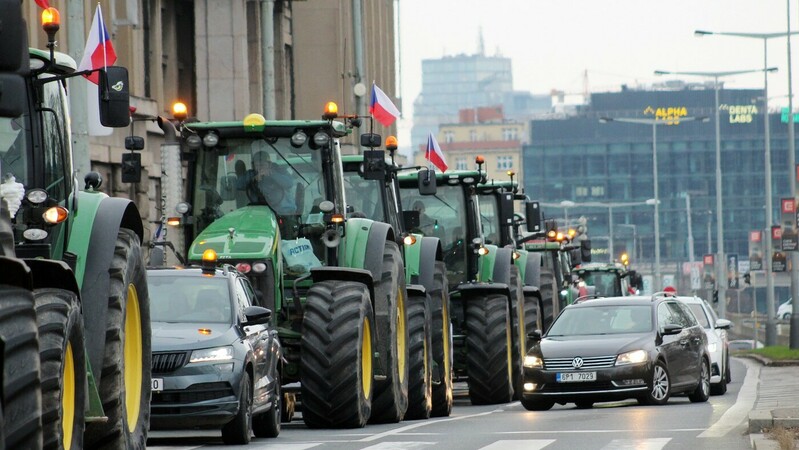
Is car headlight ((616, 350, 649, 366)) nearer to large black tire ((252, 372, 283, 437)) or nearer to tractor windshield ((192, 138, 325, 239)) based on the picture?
tractor windshield ((192, 138, 325, 239))

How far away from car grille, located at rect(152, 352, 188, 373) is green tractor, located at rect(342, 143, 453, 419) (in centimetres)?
524

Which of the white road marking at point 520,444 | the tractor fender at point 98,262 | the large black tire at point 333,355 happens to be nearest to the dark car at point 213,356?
the large black tire at point 333,355

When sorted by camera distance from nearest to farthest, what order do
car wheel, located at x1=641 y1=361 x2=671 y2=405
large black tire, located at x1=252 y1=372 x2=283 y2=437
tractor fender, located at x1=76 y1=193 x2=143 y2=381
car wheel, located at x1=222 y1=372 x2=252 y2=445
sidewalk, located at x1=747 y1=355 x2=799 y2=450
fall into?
tractor fender, located at x1=76 y1=193 x2=143 y2=381
sidewalk, located at x1=747 y1=355 x2=799 y2=450
car wheel, located at x1=222 y1=372 x2=252 y2=445
large black tire, located at x1=252 y1=372 x2=283 y2=437
car wheel, located at x1=641 y1=361 x2=671 y2=405

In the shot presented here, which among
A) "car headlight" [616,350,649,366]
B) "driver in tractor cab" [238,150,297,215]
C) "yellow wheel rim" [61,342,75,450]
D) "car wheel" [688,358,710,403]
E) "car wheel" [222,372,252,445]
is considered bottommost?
"car wheel" [688,358,710,403]

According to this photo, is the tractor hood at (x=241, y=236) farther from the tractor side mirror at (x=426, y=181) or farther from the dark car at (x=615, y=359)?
the dark car at (x=615, y=359)

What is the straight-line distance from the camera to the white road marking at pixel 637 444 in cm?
1526

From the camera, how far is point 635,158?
18875cm

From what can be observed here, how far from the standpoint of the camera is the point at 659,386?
23.9 metres

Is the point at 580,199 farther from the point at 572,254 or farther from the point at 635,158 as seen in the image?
the point at 572,254

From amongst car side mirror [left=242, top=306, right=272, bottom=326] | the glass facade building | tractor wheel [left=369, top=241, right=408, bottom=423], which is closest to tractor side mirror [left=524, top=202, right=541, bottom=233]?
tractor wheel [left=369, top=241, right=408, bottom=423]

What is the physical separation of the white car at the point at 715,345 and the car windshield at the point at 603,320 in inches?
80.4

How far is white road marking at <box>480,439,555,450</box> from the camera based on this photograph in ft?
51.3

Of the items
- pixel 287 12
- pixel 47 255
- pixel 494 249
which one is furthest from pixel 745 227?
pixel 47 255

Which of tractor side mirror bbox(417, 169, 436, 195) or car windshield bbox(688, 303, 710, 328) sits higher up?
tractor side mirror bbox(417, 169, 436, 195)
